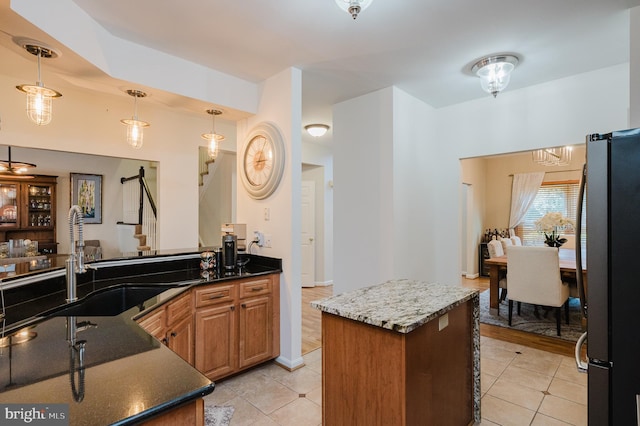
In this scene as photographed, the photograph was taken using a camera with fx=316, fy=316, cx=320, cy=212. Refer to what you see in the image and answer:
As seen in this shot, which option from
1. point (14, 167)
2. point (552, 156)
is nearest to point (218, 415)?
point (14, 167)

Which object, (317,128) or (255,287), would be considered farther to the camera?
(317,128)

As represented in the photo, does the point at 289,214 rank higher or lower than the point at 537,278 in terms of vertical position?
higher

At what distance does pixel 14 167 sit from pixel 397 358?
164 inches

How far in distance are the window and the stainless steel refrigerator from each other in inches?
255

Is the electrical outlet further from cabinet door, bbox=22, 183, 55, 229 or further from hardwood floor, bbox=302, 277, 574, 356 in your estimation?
cabinet door, bbox=22, 183, 55, 229

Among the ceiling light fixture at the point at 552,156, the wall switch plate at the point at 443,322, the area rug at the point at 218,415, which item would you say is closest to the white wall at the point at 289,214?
the area rug at the point at 218,415

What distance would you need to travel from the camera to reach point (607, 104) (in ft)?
9.36

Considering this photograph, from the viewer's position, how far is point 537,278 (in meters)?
3.62

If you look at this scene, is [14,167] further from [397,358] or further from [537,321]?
[537,321]

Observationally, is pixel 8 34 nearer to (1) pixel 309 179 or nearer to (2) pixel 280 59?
(2) pixel 280 59

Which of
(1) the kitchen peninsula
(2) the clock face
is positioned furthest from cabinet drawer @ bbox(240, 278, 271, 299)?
(2) the clock face

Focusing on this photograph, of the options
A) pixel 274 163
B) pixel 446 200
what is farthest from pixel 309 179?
pixel 274 163

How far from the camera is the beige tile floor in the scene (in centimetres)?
213

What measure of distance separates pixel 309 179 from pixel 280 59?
372 cm
